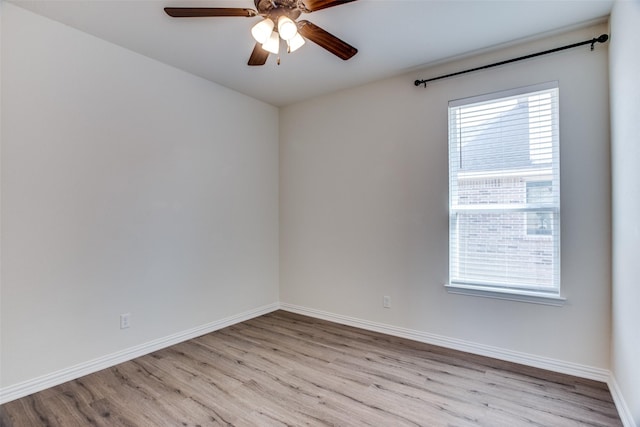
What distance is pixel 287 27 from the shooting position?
176 cm

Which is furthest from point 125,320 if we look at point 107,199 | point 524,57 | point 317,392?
point 524,57

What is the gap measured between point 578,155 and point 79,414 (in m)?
3.80

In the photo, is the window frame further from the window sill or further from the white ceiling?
the white ceiling

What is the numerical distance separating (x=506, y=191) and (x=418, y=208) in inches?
29.6

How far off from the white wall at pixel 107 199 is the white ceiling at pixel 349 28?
10.1 inches

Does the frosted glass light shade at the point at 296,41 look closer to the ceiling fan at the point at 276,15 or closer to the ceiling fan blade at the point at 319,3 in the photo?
the ceiling fan at the point at 276,15

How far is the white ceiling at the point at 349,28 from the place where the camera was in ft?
7.20

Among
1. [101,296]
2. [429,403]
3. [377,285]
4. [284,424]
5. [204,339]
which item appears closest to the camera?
[284,424]

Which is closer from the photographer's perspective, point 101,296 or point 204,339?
point 101,296

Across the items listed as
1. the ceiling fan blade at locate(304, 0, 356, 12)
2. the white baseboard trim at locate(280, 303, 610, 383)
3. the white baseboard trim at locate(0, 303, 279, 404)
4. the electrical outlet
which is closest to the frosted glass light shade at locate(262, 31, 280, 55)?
the ceiling fan blade at locate(304, 0, 356, 12)

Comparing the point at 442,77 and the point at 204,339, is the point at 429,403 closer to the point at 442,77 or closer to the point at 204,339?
the point at 204,339

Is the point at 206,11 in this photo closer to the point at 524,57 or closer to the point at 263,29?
the point at 263,29

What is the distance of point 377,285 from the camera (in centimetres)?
342

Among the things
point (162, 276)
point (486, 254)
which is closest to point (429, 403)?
point (486, 254)
